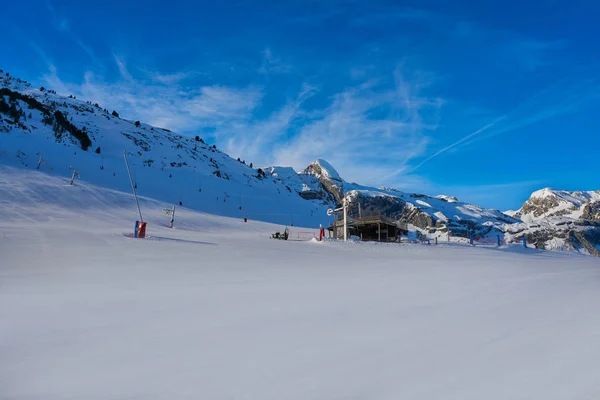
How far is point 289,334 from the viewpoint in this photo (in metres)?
4.55

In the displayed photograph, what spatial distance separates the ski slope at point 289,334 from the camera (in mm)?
3199

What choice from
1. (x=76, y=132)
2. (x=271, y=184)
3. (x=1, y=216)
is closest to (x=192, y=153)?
(x=271, y=184)

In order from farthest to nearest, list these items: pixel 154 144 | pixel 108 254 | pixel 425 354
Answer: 1. pixel 154 144
2. pixel 108 254
3. pixel 425 354

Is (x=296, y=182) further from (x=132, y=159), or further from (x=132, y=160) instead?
(x=132, y=160)

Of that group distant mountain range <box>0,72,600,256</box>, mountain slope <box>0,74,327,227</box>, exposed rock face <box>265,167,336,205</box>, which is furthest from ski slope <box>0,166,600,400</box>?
exposed rock face <box>265,167,336,205</box>

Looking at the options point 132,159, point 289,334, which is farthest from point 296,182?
point 289,334

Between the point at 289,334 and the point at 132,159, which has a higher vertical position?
the point at 132,159

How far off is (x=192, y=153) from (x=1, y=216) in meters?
62.7

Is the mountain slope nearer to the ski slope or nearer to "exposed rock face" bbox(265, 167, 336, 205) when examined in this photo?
the ski slope

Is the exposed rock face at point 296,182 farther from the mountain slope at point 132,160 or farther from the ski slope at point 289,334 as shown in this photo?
the ski slope at point 289,334

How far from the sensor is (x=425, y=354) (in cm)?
385

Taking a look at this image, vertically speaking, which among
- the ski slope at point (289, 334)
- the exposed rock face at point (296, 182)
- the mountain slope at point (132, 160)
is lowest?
the ski slope at point (289, 334)

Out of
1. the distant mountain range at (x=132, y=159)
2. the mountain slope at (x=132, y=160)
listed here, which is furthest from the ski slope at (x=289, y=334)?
the mountain slope at (x=132, y=160)

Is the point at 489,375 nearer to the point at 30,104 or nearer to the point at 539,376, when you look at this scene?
the point at 539,376
